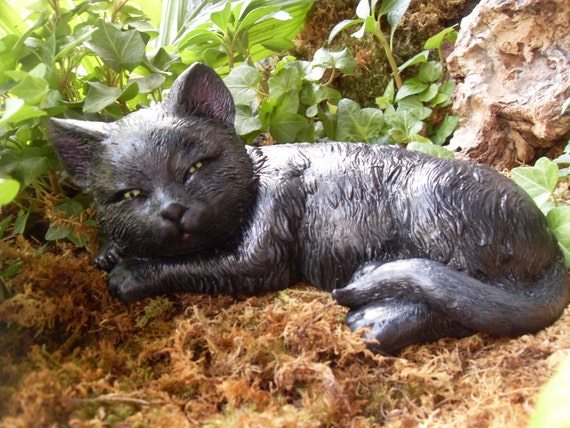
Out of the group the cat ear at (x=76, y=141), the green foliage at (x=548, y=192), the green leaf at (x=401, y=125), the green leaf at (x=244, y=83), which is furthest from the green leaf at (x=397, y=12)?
the cat ear at (x=76, y=141)

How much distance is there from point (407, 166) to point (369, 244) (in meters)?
0.18

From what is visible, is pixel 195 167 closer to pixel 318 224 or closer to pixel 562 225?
pixel 318 224

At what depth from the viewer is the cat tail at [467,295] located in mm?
914

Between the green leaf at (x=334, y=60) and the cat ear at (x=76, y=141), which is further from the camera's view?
the green leaf at (x=334, y=60)

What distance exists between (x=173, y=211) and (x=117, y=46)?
54cm

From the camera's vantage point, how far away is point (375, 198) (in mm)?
1059

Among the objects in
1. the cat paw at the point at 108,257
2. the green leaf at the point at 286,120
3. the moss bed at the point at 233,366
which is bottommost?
the moss bed at the point at 233,366

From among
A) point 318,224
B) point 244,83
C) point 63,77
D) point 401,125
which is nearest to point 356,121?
point 401,125

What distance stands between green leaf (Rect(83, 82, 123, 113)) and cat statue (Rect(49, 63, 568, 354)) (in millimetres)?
164

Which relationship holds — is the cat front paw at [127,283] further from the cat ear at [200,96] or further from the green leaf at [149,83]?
the green leaf at [149,83]

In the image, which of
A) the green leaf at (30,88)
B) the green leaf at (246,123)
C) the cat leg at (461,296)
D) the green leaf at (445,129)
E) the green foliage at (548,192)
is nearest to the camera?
the cat leg at (461,296)

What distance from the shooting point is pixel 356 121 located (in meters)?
1.56

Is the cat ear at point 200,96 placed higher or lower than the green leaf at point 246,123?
higher

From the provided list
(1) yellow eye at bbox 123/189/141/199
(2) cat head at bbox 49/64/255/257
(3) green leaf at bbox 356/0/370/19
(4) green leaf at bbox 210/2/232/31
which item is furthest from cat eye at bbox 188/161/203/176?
(3) green leaf at bbox 356/0/370/19
